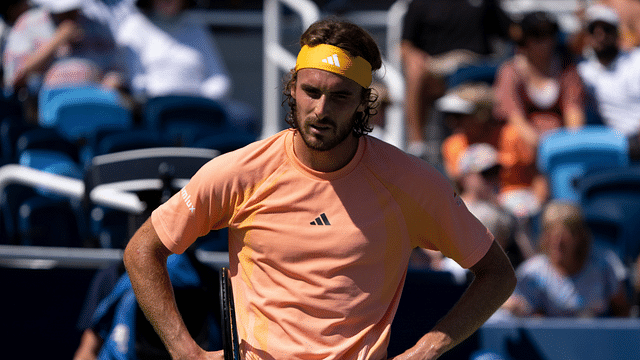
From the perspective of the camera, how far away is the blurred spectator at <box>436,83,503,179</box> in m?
5.79

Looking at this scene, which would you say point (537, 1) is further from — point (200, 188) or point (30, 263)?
point (200, 188)

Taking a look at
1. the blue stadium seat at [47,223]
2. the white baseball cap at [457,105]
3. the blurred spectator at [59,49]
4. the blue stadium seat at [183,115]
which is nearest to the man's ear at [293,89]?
the blue stadium seat at [47,223]

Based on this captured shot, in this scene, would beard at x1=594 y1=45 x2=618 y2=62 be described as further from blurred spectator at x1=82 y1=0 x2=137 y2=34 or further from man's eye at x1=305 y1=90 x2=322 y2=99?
man's eye at x1=305 y1=90 x2=322 y2=99

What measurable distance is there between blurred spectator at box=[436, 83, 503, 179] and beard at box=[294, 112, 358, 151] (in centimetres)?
357

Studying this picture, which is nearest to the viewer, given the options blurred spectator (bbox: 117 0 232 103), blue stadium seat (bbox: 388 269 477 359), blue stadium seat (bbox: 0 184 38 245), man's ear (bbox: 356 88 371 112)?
man's ear (bbox: 356 88 371 112)

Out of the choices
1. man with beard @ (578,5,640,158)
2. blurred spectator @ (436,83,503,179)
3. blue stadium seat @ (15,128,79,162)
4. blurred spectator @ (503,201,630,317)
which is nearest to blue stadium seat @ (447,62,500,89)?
blurred spectator @ (436,83,503,179)

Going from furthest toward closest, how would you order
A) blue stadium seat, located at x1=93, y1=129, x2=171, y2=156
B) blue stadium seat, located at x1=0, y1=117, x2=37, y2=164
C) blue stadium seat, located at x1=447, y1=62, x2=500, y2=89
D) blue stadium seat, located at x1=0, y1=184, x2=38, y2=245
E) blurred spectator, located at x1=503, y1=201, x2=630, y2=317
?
blue stadium seat, located at x1=447, y1=62, x2=500, y2=89, blue stadium seat, located at x1=0, y1=117, x2=37, y2=164, blue stadium seat, located at x1=93, y1=129, x2=171, y2=156, blue stadium seat, located at x1=0, y1=184, x2=38, y2=245, blurred spectator, located at x1=503, y1=201, x2=630, y2=317

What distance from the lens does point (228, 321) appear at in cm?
219

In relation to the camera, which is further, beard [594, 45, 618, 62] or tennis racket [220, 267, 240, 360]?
beard [594, 45, 618, 62]

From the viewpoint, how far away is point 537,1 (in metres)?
7.84

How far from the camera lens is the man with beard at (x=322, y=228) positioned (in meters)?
2.27

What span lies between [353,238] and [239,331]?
445 millimetres

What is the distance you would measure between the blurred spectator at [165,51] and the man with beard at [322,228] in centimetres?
401

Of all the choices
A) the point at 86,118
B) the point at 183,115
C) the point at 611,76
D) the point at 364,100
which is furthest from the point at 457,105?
the point at 364,100
